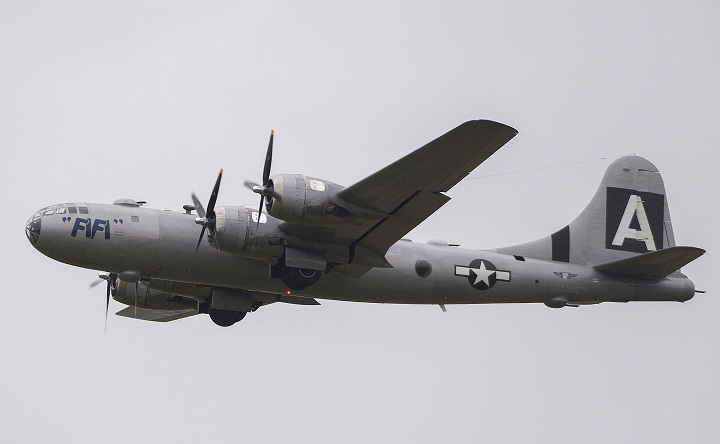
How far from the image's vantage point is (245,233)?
2480 centimetres

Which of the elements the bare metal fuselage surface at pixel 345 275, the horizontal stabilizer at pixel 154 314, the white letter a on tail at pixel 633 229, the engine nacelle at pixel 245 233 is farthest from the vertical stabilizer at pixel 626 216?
the horizontal stabilizer at pixel 154 314

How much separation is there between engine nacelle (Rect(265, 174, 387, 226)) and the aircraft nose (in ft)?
16.9

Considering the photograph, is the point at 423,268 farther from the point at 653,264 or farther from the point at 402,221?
the point at 653,264

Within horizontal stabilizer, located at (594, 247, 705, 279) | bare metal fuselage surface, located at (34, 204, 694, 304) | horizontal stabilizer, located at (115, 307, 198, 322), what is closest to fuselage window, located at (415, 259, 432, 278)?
bare metal fuselage surface, located at (34, 204, 694, 304)

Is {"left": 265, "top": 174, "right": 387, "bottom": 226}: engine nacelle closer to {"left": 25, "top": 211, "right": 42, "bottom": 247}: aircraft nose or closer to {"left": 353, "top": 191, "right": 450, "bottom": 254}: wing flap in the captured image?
{"left": 353, "top": 191, "right": 450, "bottom": 254}: wing flap

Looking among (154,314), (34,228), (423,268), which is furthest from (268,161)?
(154,314)

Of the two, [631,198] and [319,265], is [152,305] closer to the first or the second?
[319,265]

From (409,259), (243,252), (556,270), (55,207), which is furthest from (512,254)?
(55,207)

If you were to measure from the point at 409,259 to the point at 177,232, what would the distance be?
5695mm

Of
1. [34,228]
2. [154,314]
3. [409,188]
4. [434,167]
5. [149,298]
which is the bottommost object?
[154,314]

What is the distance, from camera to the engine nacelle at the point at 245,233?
24.6 meters

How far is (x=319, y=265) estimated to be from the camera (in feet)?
83.8

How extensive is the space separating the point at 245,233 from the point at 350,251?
2.65 meters

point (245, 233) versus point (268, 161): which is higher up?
point (268, 161)
